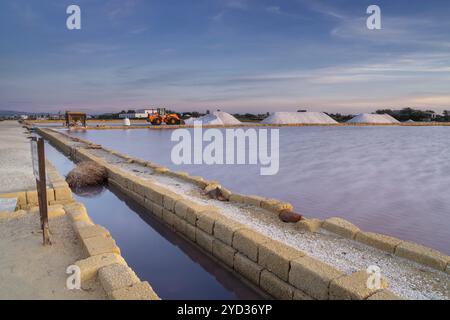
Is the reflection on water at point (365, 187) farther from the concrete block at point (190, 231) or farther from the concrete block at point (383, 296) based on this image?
the concrete block at point (383, 296)

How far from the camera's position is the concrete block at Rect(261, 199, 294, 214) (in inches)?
177

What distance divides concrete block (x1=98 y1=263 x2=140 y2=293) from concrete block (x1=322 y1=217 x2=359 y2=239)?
7.70ft

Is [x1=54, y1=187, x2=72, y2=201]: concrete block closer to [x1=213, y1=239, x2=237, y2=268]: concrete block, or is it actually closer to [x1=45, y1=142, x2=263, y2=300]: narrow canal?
[x1=45, y1=142, x2=263, y2=300]: narrow canal

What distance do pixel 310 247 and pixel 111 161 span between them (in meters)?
7.38

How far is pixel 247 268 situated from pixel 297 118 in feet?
150

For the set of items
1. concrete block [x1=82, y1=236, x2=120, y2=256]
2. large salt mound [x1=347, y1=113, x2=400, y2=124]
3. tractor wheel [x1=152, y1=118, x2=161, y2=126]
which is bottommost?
concrete block [x1=82, y1=236, x2=120, y2=256]

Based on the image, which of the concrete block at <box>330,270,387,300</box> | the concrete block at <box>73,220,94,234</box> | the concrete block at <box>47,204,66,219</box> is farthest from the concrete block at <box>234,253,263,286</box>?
the concrete block at <box>47,204,66,219</box>

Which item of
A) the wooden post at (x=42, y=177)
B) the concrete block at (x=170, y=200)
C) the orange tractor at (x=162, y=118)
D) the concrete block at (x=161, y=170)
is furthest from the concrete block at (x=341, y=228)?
the orange tractor at (x=162, y=118)

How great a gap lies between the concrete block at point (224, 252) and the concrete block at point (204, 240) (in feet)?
0.30

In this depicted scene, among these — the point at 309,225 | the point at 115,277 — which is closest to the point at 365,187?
the point at 309,225

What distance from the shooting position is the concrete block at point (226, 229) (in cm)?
350

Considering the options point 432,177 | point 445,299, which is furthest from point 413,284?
point 432,177
